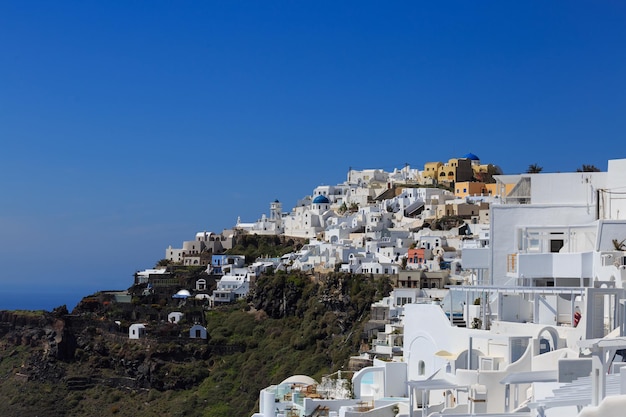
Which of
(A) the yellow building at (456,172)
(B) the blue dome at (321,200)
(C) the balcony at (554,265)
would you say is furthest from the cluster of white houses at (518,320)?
(B) the blue dome at (321,200)

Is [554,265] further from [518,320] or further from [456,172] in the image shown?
[456,172]

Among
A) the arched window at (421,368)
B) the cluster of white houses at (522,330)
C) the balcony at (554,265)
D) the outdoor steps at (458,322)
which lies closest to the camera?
the cluster of white houses at (522,330)

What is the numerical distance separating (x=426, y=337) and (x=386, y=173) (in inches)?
2830

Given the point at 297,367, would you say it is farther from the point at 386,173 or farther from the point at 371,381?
the point at 386,173

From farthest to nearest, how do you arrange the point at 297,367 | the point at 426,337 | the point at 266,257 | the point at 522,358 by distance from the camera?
the point at 266,257, the point at 297,367, the point at 426,337, the point at 522,358

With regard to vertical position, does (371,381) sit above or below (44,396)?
above

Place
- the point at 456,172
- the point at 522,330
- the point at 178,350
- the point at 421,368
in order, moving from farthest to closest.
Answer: the point at 456,172 < the point at 178,350 < the point at 421,368 < the point at 522,330

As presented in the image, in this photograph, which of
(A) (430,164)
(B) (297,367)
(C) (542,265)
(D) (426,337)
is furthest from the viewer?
(A) (430,164)

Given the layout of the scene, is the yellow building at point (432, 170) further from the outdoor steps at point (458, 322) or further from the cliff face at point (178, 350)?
the outdoor steps at point (458, 322)

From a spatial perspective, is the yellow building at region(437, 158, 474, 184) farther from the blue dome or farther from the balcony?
the balcony

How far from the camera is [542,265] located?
72.4ft

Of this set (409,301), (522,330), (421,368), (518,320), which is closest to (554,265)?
(518,320)

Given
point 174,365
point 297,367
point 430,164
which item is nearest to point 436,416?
point 297,367

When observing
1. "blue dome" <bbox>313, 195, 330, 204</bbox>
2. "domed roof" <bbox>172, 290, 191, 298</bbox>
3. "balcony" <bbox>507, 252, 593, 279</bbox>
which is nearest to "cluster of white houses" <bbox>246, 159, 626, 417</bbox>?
"balcony" <bbox>507, 252, 593, 279</bbox>
